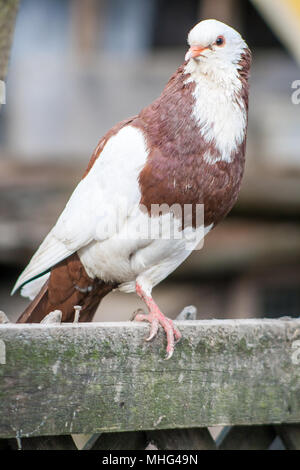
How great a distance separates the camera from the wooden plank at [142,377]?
5.62 feet

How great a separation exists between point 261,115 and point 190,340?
211 inches

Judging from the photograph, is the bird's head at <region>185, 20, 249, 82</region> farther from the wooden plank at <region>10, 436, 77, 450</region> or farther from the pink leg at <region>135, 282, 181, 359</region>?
the wooden plank at <region>10, 436, 77, 450</region>

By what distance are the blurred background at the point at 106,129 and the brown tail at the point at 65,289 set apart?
3501mm

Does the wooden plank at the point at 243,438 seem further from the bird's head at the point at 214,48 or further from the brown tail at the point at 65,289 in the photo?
the bird's head at the point at 214,48

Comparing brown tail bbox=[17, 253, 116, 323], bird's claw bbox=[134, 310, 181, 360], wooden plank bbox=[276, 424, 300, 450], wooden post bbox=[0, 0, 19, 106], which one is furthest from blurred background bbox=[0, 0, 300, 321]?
wooden plank bbox=[276, 424, 300, 450]

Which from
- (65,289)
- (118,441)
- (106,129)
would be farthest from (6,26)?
(106,129)

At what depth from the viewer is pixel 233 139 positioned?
2373 millimetres

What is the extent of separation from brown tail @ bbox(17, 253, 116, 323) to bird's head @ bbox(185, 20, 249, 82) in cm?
80

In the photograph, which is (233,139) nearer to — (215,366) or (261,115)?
(215,366)

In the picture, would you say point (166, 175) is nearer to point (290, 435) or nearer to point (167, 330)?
point (167, 330)

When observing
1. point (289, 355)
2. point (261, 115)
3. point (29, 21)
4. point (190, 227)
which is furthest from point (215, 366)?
point (29, 21)

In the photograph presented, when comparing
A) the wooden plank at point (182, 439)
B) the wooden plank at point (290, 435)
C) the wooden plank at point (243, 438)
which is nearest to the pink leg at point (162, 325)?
the wooden plank at point (182, 439)

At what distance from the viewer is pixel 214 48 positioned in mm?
2326

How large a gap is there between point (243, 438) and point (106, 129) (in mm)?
5343
